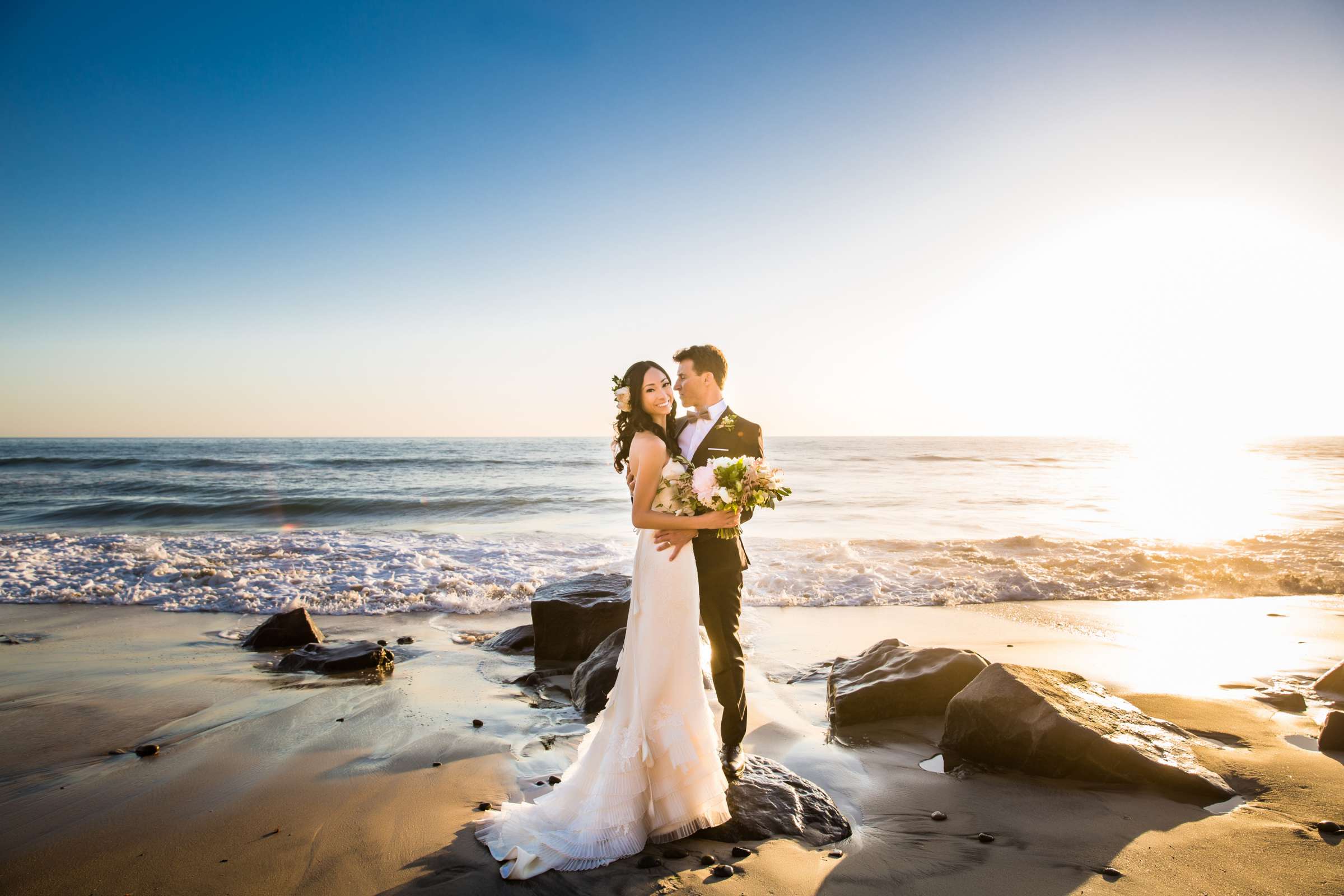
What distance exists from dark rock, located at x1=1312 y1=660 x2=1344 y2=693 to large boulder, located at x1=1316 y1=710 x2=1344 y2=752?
1.60m

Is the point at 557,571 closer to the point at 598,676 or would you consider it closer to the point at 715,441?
the point at 598,676

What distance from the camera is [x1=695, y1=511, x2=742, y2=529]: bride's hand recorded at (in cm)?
369

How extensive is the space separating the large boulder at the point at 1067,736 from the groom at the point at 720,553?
1.64 m

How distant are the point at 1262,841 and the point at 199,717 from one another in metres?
7.14

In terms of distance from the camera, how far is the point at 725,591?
4.42m

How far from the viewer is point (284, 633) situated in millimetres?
7523

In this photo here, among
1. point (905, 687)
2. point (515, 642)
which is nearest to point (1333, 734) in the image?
point (905, 687)

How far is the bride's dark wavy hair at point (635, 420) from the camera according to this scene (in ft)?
12.7

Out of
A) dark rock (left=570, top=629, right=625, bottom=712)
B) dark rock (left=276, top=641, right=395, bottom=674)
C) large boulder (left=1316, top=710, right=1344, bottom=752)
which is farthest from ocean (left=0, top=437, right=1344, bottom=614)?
large boulder (left=1316, top=710, right=1344, bottom=752)

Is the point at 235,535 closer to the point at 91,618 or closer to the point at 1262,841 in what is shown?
the point at 91,618

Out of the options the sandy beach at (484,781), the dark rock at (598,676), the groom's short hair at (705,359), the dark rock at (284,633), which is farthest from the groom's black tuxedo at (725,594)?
the dark rock at (284,633)

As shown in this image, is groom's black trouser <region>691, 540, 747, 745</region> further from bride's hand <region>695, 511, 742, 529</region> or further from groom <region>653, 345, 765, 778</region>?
bride's hand <region>695, 511, 742, 529</region>

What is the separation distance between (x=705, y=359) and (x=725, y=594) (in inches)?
61.9

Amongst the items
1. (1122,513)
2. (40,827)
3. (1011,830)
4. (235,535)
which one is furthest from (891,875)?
(1122,513)
